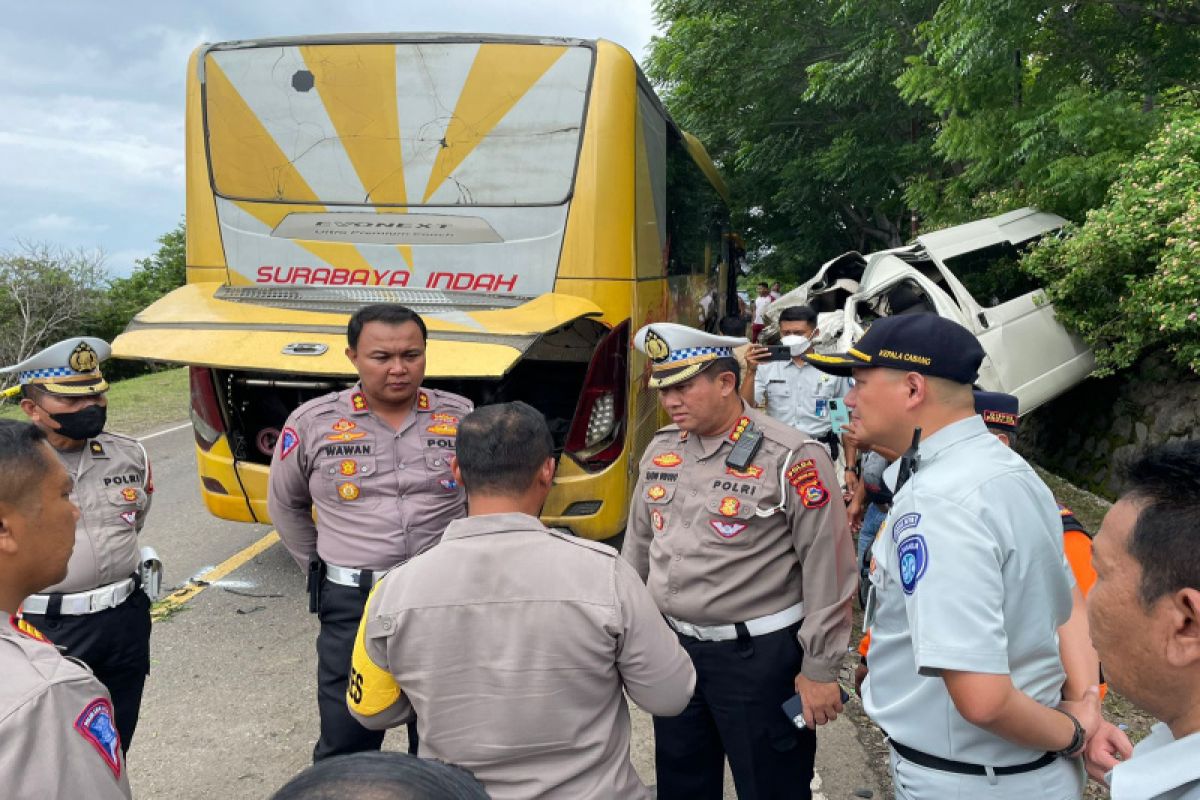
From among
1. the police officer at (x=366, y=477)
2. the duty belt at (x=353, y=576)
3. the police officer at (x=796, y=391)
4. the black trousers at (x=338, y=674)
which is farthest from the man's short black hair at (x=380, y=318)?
the police officer at (x=796, y=391)

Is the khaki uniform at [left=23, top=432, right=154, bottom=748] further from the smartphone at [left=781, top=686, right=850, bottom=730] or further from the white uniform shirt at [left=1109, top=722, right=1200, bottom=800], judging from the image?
the white uniform shirt at [left=1109, top=722, right=1200, bottom=800]

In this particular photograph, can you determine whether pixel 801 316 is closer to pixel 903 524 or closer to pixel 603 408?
pixel 603 408

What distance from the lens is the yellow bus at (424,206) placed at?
4.80 metres

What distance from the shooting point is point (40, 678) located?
1.28 m

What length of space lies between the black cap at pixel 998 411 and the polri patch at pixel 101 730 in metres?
2.75

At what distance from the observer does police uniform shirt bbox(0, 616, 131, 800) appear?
47.8 inches

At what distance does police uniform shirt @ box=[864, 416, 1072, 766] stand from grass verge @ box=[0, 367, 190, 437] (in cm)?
1009

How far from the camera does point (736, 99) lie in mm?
15648

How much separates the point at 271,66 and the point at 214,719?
3710 mm

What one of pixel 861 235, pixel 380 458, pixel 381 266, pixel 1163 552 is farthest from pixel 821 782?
pixel 861 235

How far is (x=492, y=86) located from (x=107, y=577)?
332 cm

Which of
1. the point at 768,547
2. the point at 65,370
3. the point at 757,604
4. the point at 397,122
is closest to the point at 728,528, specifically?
the point at 768,547

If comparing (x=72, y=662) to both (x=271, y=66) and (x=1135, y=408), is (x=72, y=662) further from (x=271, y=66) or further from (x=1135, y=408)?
(x=1135, y=408)

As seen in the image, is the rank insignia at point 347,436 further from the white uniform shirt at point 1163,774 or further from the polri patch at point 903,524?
the white uniform shirt at point 1163,774
